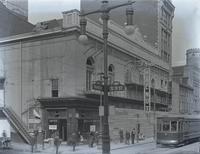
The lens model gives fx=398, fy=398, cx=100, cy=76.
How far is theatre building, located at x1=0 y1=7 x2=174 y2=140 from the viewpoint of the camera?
12.8 ft

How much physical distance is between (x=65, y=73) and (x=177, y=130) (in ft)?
7.29

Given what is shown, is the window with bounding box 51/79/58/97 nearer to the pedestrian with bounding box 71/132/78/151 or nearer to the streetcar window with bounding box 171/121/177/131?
the pedestrian with bounding box 71/132/78/151

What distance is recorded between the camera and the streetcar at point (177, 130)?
16.0ft

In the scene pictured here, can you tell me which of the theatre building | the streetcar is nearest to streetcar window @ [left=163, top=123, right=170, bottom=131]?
the streetcar

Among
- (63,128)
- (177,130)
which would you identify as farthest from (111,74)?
(177,130)

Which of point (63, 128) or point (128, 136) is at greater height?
point (63, 128)

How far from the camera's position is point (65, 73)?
13.3ft

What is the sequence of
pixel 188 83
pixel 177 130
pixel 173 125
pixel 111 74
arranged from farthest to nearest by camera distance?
pixel 173 125 < pixel 177 130 < pixel 111 74 < pixel 188 83

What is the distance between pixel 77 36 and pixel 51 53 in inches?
12.4

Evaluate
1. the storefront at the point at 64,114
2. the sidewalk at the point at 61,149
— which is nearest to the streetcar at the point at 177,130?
the sidewalk at the point at 61,149

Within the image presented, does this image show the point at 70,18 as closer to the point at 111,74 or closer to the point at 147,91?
the point at 111,74

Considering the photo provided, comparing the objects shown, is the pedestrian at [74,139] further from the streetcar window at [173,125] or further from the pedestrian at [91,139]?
the streetcar window at [173,125]

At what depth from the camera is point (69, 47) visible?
4.05m

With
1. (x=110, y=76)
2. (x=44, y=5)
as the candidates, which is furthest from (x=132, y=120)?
(x=44, y=5)
